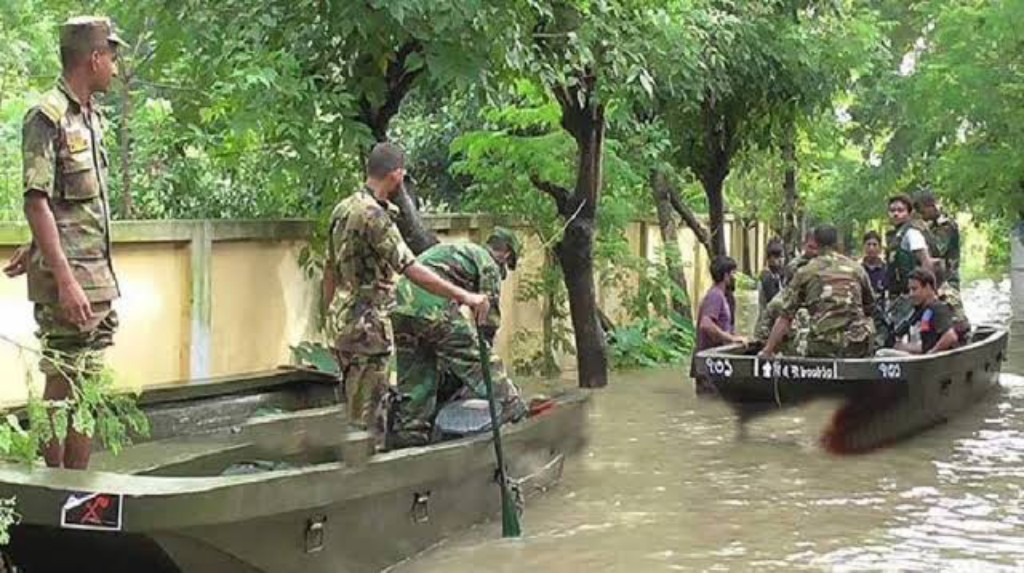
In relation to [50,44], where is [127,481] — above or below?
below

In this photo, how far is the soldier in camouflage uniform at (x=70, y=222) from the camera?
230 inches

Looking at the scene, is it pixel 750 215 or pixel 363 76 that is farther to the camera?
pixel 750 215

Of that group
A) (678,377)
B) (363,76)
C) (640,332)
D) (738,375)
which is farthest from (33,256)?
(640,332)

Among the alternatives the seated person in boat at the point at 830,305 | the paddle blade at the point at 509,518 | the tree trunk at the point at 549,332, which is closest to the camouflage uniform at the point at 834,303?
the seated person in boat at the point at 830,305

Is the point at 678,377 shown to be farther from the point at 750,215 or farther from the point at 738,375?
the point at 750,215

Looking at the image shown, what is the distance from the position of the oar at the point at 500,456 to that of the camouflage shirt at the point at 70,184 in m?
2.30

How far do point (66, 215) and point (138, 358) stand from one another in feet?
13.4

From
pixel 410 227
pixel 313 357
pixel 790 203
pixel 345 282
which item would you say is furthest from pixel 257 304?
pixel 790 203

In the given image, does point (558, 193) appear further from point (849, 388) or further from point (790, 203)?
point (790, 203)

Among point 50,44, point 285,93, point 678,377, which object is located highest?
point 50,44

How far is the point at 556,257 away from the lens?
1595cm

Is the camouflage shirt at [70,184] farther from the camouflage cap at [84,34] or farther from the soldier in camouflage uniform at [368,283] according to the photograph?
the soldier in camouflage uniform at [368,283]

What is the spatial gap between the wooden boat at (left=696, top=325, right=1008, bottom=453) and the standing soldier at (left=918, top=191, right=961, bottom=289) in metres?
2.77

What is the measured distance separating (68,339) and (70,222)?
496 mm
